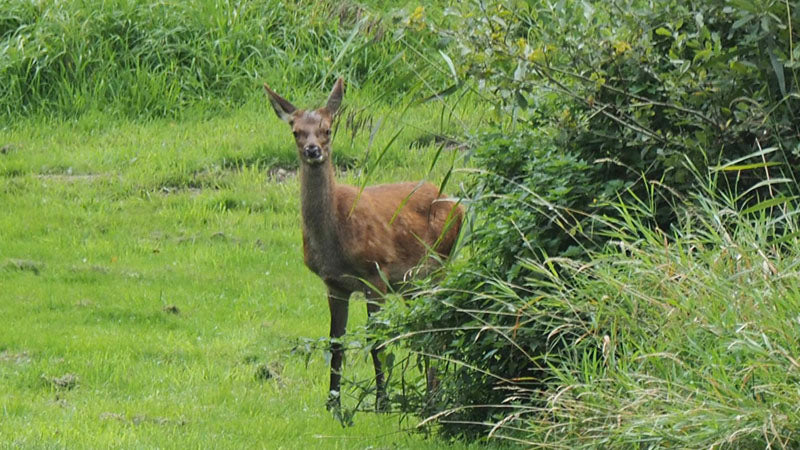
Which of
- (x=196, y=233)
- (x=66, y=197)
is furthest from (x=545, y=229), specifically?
(x=66, y=197)

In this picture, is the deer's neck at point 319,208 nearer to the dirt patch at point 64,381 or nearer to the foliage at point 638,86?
the dirt patch at point 64,381

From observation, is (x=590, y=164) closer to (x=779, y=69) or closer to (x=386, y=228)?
(x=779, y=69)

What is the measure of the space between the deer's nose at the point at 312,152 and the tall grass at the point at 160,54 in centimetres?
566

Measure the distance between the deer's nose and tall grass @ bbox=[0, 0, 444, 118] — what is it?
18.6 feet

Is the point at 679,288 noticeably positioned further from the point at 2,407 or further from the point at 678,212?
the point at 2,407

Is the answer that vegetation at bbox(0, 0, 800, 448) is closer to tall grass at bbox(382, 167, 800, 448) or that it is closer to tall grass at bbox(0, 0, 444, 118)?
tall grass at bbox(382, 167, 800, 448)

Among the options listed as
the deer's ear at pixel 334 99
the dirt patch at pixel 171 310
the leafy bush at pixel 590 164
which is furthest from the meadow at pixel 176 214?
the leafy bush at pixel 590 164

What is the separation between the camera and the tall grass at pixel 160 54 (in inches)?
589

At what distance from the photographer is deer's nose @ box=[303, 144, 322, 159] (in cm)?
901

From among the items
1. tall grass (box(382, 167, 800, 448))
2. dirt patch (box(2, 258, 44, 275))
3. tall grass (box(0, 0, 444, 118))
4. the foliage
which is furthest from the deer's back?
tall grass (box(0, 0, 444, 118))

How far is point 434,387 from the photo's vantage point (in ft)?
23.2

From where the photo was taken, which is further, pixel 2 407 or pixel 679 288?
pixel 2 407

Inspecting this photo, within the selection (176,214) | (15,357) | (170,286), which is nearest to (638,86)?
(15,357)

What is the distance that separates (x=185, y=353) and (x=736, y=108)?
4.29 metres
